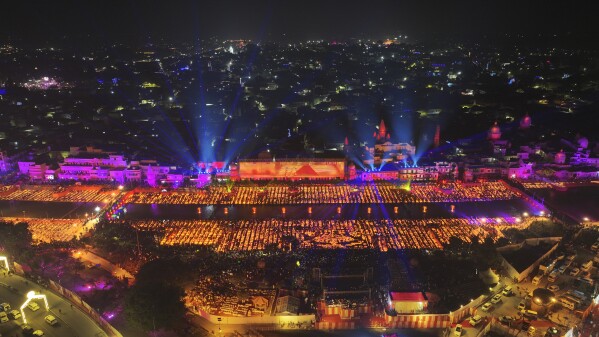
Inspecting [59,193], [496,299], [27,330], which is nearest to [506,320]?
[496,299]

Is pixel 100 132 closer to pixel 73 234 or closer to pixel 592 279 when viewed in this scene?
pixel 73 234

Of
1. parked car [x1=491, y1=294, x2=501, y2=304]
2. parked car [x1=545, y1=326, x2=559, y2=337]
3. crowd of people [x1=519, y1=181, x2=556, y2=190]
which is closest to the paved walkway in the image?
parked car [x1=491, y1=294, x2=501, y2=304]

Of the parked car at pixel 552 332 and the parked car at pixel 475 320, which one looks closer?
the parked car at pixel 552 332

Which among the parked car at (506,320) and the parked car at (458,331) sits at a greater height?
the parked car at (506,320)

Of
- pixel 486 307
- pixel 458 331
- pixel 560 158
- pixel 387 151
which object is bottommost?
pixel 458 331

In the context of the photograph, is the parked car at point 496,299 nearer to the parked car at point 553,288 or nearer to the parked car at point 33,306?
the parked car at point 553,288

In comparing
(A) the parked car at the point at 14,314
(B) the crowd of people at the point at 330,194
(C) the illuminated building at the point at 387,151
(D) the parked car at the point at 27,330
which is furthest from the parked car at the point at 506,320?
(C) the illuminated building at the point at 387,151

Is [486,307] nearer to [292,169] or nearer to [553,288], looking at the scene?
[553,288]

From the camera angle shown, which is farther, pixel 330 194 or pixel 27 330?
pixel 330 194
